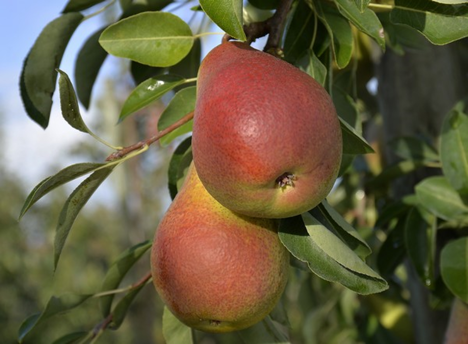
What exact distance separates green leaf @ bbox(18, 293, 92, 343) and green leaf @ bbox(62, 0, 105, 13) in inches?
16.7

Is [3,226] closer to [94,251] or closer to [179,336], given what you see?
[94,251]

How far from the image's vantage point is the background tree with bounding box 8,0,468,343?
68cm

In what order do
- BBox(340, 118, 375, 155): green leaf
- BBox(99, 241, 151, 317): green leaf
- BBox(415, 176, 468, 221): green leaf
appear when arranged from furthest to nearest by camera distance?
BBox(415, 176, 468, 221): green leaf, BBox(99, 241, 151, 317): green leaf, BBox(340, 118, 375, 155): green leaf

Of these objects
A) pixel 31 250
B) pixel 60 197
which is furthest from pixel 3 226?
pixel 60 197

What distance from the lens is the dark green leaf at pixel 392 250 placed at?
110cm

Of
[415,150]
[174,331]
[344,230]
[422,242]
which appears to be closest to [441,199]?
[422,242]

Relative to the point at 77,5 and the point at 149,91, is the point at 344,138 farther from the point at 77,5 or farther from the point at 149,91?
the point at 77,5

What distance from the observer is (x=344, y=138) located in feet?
2.25

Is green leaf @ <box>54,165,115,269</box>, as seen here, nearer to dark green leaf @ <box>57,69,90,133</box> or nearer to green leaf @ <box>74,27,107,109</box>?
dark green leaf @ <box>57,69,90,133</box>

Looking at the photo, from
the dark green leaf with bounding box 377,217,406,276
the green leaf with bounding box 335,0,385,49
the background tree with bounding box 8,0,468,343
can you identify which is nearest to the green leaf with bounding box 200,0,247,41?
the background tree with bounding box 8,0,468,343

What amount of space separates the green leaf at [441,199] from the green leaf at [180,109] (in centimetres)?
40

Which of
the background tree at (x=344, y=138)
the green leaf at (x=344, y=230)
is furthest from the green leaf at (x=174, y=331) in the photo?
the green leaf at (x=344, y=230)

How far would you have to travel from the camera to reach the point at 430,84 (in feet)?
4.13

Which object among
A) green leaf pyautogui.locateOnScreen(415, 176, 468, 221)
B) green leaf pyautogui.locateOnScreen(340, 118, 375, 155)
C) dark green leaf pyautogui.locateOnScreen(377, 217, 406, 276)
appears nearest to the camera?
green leaf pyautogui.locateOnScreen(340, 118, 375, 155)
